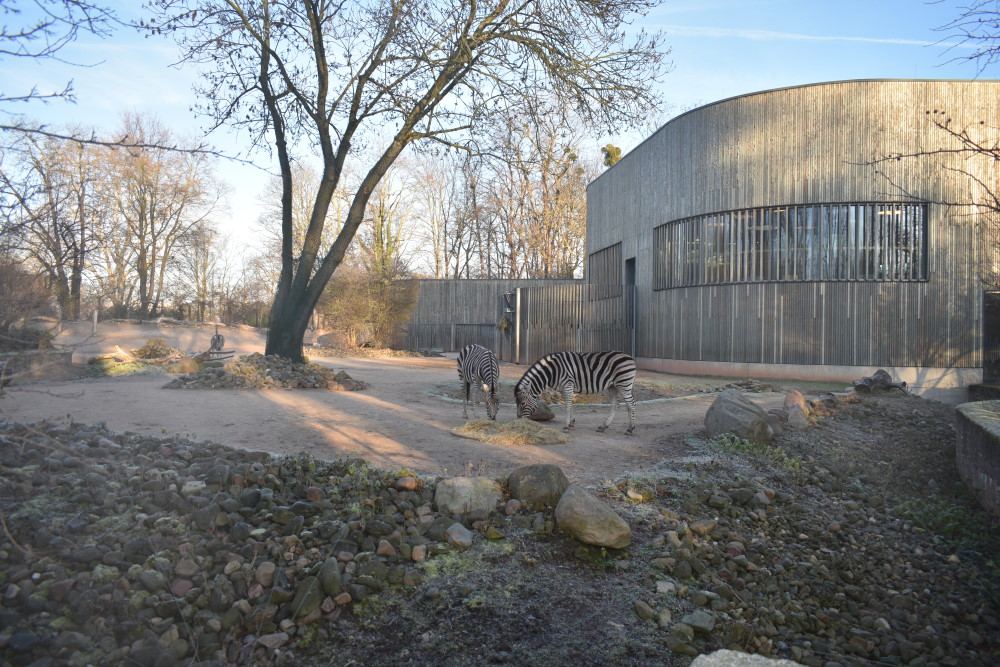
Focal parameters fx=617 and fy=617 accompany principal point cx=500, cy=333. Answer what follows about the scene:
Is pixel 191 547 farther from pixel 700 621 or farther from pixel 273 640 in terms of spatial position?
pixel 700 621

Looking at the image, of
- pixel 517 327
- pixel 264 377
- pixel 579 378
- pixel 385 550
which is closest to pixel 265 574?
pixel 385 550

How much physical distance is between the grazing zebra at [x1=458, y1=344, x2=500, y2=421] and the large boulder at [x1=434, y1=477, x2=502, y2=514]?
13.0 ft

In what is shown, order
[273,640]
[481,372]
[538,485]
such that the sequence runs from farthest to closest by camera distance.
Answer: [481,372], [538,485], [273,640]

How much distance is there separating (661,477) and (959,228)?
15.3m

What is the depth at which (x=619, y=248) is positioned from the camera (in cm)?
2334

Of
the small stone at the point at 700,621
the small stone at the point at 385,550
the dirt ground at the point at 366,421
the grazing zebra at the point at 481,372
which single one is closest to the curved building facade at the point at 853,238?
the dirt ground at the point at 366,421

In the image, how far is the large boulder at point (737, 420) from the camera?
25.6 ft

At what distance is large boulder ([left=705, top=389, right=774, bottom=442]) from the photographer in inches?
307

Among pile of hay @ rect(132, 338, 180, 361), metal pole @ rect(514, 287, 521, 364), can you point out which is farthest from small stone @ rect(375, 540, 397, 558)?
metal pole @ rect(514, 287, 521, 364)

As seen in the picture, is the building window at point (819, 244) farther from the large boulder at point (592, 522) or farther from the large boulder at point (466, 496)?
the large boulder at point (466, 496)

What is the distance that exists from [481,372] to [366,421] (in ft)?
6.67

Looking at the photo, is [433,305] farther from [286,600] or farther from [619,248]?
[286,600]

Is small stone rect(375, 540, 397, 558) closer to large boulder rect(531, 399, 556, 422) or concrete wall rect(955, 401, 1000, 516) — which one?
large boulder rect(531, 399, 556, 422)

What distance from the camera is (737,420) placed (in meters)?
7.91
